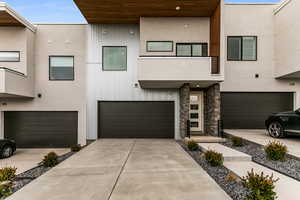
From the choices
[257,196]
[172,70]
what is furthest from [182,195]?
[172,70]

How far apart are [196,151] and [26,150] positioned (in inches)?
373

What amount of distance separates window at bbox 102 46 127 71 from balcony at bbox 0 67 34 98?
13.9ft

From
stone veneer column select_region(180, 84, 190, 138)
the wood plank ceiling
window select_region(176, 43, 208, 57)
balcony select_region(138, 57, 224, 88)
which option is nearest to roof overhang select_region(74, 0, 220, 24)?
window select_region(176, 43, 208, 57)

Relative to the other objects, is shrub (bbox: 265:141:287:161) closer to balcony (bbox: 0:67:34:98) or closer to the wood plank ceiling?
balcony (bbox: 0:67:34:98)

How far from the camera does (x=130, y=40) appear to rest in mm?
11812

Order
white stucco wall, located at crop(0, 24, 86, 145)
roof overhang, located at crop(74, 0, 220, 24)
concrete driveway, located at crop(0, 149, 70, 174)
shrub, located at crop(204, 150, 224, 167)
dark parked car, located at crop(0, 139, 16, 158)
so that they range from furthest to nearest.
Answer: white stucco wall, located at crop(0, 24, 86, 145) → dark parked car, located at crop(0, 139, 16, 158) → roof overhang, located at crop(74, 0, 220, 24) → concrete driveway, located at crop(0, 149, 70, 174) → shrub, located at crop(204, 150, 224, 167)

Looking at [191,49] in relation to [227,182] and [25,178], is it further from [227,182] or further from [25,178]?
[25,178]

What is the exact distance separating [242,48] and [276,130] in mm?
5177

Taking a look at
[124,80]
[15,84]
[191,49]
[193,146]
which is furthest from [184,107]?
[15,84]

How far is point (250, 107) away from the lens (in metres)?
12.0

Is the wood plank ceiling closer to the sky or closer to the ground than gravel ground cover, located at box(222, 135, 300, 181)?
closer to the sky

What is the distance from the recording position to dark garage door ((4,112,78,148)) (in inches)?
471

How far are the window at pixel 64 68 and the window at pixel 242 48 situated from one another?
9.28 m

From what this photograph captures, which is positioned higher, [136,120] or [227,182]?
[136,120]
